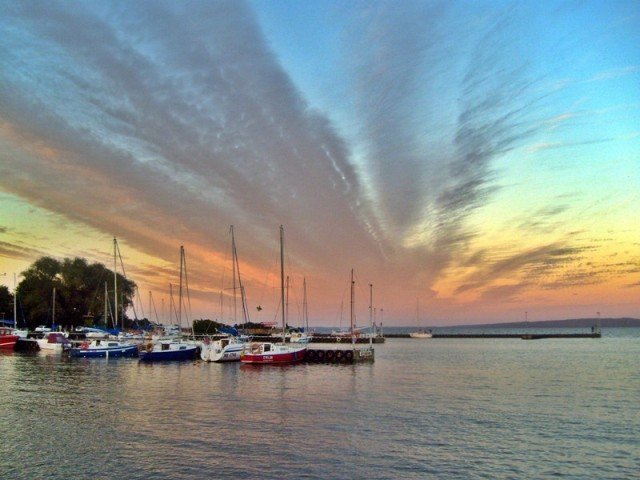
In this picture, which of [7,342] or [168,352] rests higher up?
[7,342]

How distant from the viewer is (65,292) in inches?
→ 5069

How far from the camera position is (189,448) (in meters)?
24.8

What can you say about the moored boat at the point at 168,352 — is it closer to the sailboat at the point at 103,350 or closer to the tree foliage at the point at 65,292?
the sailboat at the point at 103,350

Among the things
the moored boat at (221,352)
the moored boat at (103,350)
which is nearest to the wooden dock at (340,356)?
the moored boat at (221,352)

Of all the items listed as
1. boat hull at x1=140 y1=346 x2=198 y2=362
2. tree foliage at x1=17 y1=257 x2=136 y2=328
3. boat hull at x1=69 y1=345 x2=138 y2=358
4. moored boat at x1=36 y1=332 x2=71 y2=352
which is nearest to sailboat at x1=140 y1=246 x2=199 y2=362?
boat hull at x1=140 y1=346 x2=198 y2=362

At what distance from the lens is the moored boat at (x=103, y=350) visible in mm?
83938

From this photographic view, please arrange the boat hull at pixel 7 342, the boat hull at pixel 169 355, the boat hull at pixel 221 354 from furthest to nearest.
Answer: the boat hull at pixel 7 342 < the boat hull at pixel 169 355 < the boat hull at pixel 221 354

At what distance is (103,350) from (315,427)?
6602 centimetres

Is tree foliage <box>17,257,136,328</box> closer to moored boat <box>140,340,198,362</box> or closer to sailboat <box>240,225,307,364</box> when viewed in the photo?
moored boat <box>140,340,198,362</box>

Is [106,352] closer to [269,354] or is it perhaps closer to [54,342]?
Result: [54,342]

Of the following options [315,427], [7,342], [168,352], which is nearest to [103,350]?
[168,352]

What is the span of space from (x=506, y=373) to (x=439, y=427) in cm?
3802

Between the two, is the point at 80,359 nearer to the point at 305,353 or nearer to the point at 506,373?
the point at 305,353

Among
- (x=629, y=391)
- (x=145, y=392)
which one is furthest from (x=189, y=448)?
(x=629, y=391)
